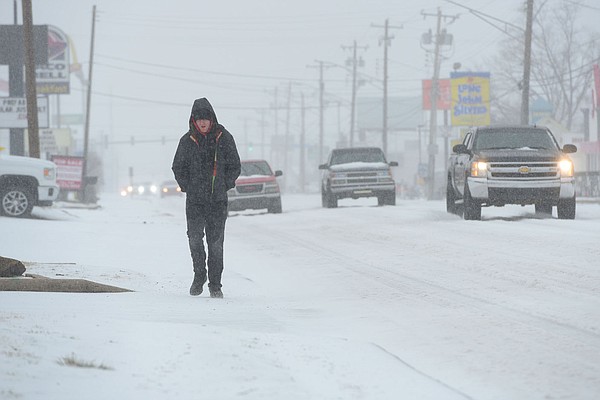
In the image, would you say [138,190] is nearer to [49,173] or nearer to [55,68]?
[55,68]

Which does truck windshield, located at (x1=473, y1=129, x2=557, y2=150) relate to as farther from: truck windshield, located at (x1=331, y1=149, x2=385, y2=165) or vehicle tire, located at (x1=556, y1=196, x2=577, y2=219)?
truck windshield, located at (x1=331, y1=149, x2=385, y2=165)

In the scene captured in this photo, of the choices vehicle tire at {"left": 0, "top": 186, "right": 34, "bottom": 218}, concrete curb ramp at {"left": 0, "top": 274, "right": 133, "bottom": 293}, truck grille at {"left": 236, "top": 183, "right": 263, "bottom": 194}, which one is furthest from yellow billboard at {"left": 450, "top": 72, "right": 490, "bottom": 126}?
concrete curb ramp at {"left": 0, "top": 274, "right": 133, "bottom": 293}

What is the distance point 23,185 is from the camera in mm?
26125

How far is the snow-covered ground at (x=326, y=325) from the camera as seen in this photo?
5988 millimetres

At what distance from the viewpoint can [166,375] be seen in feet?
19.9

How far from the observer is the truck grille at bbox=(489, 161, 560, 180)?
21.9m

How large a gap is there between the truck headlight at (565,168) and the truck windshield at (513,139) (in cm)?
86

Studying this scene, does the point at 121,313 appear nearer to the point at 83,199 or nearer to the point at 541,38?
the point at 83,199

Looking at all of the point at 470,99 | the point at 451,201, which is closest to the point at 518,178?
the point at 451,201

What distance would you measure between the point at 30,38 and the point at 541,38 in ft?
227

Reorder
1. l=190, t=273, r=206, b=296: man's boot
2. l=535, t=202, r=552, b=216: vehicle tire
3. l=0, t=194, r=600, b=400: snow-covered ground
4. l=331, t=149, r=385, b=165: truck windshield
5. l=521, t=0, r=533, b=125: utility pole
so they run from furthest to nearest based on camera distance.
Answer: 1. l=521, t=0, r=533, b=125: utility pole
2. l=331, t=149, r=385, b=165: truck windshield
3. l=535, t=202, r=552, b=216: vehicle tire
4. l=190, t=273, r=206, b=296: man's boot
5. l=0, t=194, r=600, b=400: snow-covered ground

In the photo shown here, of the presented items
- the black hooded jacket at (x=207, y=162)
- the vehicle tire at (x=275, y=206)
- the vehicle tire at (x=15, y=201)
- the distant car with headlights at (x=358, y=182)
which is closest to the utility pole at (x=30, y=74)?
the vehicle tire at (x=15, y=201)

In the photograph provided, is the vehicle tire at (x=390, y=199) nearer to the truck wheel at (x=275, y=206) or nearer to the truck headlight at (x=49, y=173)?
the truck wheel at (x=275, y=206)

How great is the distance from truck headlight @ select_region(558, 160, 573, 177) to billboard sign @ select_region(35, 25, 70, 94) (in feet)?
137
